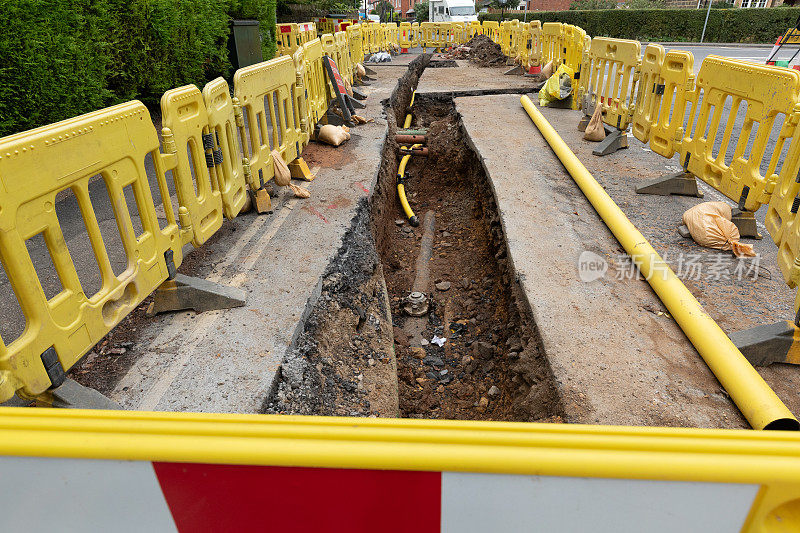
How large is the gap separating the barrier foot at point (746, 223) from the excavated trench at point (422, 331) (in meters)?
2.12

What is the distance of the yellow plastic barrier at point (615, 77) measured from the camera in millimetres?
6922

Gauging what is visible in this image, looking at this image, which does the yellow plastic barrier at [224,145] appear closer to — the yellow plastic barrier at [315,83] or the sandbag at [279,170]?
the sandbag at [279,170]

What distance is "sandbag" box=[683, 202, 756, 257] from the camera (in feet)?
14.0

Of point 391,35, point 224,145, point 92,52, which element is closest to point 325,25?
point 391,35

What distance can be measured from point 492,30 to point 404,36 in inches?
184

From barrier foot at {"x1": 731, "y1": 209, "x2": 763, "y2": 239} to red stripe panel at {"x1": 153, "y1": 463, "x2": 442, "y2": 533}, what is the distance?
4828 millimetres

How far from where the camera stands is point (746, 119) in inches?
170

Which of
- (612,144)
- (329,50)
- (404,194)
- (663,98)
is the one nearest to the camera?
(663,98)

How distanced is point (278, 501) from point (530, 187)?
A: 5389 mm

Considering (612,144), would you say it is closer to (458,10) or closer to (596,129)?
(596,129)

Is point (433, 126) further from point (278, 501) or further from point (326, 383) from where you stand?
point (278, 501)

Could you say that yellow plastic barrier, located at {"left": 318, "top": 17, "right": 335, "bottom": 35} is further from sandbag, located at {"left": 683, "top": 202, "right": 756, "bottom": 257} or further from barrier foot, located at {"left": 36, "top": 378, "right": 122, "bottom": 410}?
barrier foot, located at {"left": 36, "top": 378, "right": 122, "bottom": 410}

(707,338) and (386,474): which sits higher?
(386,474)

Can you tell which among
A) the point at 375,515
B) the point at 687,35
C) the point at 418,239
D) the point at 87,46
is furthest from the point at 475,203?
the point at 687,35
